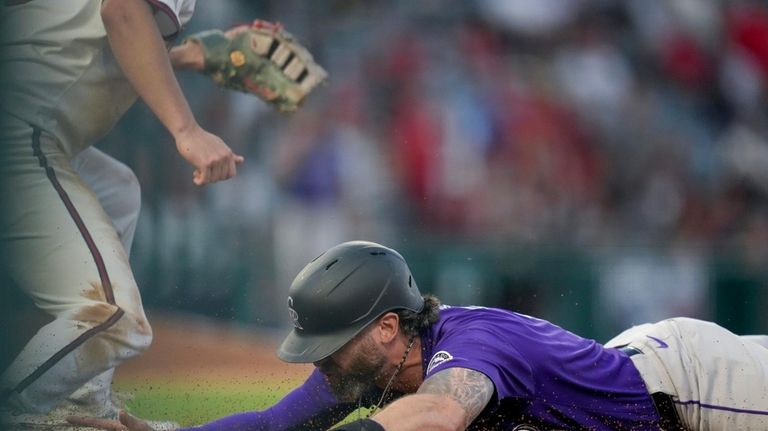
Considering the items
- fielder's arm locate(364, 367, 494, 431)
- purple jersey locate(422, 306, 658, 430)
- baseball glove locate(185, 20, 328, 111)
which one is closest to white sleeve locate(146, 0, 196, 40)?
baseball glove locate(185, 20, 328, 111)

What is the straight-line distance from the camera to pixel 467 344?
3143mm

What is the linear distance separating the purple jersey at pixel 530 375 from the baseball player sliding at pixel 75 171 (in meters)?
0.84

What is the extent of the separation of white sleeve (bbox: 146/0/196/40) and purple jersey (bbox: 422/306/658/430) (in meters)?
1.58

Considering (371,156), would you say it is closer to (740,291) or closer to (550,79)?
(550,79)

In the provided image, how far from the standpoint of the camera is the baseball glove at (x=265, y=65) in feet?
16.3

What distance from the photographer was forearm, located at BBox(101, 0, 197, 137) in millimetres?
4062

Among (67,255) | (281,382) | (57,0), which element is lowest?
(281,382)

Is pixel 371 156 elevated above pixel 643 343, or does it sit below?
below

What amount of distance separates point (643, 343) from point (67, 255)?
6.94 feet

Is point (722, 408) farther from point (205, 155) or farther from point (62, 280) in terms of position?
point (62, 280)

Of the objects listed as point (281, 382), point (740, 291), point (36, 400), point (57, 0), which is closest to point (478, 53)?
point (740, 291)

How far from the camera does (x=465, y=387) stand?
9.64 ft

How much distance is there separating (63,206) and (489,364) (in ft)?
6.16

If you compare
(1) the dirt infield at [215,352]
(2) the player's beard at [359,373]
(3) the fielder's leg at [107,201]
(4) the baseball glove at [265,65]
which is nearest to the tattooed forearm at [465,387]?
(2) the player's beard at [359,373]
